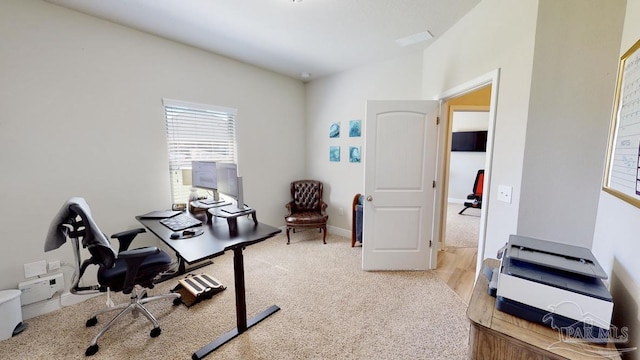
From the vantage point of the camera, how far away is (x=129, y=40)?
8.35 feet

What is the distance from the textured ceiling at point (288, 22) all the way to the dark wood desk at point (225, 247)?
1.96 m

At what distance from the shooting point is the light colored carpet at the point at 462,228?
3.95 metres

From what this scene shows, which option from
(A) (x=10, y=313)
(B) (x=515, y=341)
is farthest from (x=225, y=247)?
(A) (x=10, y=313)

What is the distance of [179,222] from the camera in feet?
7.70

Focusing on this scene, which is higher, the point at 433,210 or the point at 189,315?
the point at 433,210

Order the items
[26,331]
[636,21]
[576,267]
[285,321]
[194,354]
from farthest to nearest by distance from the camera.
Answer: [285,321]
[26,331]
[194,354]
[636,21]
[576,267]

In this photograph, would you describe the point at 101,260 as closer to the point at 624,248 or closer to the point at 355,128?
the point at 624,248

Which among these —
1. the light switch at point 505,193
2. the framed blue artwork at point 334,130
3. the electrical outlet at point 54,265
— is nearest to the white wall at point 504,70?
the light switch at point 505,193

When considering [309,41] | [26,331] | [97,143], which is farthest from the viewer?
[309,41]

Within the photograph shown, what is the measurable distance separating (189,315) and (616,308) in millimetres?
2729

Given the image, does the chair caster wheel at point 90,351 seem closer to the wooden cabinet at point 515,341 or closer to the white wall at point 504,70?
the wooden cabinet at point 515,341

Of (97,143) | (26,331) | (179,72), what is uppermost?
(179,72)

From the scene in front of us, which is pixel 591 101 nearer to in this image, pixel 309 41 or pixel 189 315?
pixel 309 41

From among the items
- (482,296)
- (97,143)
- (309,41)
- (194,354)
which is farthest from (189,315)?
(309,41)
